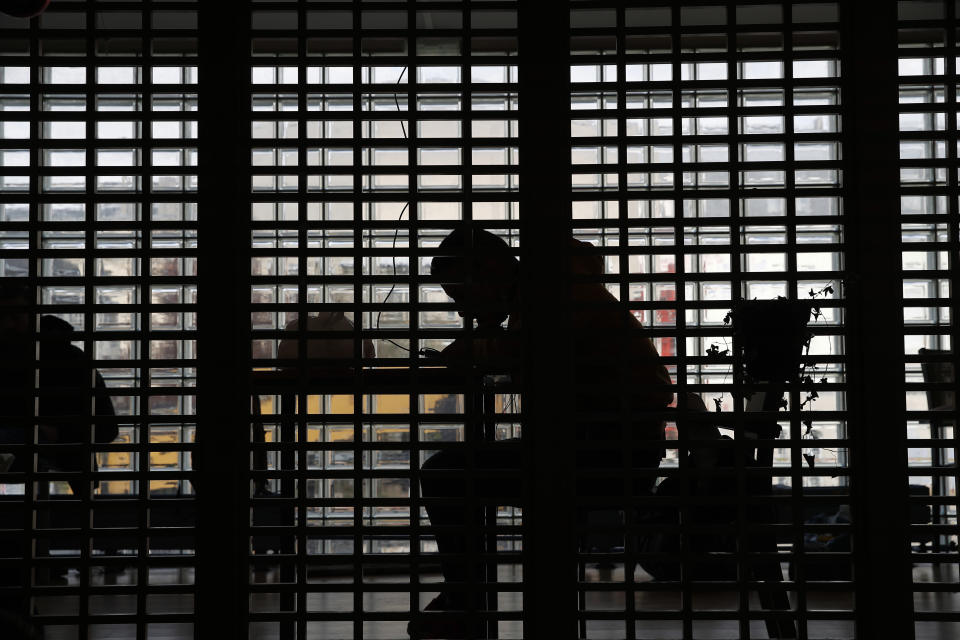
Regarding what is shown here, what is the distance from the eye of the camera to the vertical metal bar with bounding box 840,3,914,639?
6.26ft

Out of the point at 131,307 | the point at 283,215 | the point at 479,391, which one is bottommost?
the point at 479,391

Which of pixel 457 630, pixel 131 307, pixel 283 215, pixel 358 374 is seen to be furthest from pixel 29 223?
pixel 283 215

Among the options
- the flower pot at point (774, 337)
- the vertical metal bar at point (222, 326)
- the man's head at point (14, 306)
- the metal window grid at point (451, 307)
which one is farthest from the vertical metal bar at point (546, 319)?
the man's head at point (14, 306)

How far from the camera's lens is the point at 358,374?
6.51 ft

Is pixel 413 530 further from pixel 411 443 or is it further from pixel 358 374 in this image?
pixel 358 374

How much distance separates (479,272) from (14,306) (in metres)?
1.15

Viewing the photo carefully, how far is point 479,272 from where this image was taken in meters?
2.03

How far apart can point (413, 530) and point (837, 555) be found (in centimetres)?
102

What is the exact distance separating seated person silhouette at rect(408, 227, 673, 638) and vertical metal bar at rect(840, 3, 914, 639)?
48cm

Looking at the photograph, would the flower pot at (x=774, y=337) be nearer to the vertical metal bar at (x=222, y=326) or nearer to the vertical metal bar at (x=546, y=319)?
the vertical metal bar at (x=546, y=319)

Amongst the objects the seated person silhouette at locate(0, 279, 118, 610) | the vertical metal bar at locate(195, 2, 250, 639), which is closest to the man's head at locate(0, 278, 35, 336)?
the seated person silhouette at locate(0, 279, 118, 610)

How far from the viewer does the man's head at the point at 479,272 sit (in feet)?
6.61

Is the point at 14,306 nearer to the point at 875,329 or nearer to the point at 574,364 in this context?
the point at 574,364

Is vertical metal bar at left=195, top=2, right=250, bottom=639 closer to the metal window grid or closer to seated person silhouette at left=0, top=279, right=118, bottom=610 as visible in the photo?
the metal window grid
